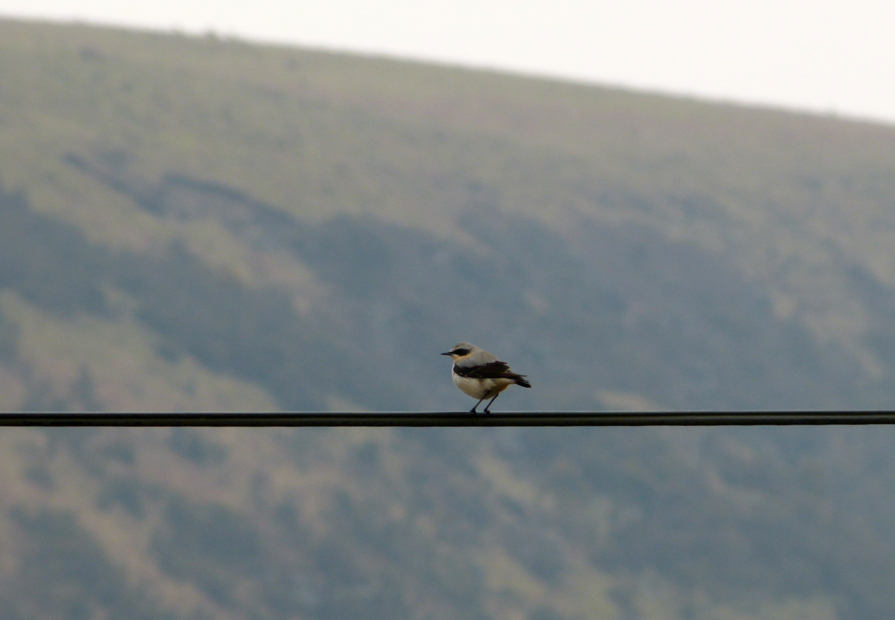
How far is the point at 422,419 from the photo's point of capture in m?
7.88

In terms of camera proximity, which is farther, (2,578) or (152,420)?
(2,578)

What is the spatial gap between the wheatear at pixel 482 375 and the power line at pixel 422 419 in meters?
4.74

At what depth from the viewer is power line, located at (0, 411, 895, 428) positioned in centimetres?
739

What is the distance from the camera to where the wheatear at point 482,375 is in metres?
12.9

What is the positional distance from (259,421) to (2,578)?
208 metres

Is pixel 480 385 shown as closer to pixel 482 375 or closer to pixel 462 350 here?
pixel 482 375

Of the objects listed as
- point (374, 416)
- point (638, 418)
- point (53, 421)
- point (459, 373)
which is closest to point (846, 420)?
point (638, 418)

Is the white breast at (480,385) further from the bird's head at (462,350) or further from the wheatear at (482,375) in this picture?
the bird's head at (462,350)

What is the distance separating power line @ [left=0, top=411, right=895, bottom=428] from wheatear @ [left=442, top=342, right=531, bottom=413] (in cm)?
474

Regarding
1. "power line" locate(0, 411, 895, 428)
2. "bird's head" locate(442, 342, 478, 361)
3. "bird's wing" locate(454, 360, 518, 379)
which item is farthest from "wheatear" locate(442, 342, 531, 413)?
"power line" locate(0, 411, 895, 428)

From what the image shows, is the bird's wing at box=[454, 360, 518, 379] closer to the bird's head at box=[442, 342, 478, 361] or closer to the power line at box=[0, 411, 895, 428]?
the bird's head at box=[442, 342, 478, 361]

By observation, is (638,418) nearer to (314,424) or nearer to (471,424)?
(471,424)

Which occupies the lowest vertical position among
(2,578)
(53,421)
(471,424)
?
(53,421)

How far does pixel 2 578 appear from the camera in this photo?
200 metres
